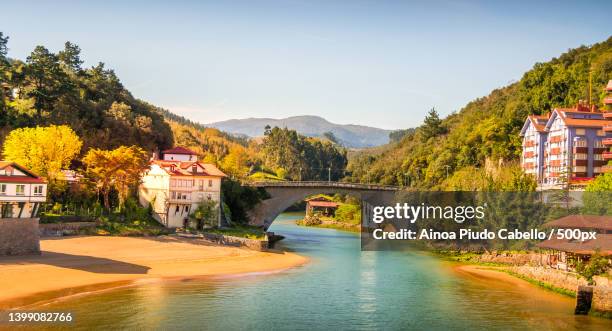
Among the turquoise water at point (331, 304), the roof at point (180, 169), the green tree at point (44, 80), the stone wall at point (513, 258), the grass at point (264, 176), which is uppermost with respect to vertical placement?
the green tree at point (44, 80)

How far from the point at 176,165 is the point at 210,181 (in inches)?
177

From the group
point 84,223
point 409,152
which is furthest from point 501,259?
point 409,152

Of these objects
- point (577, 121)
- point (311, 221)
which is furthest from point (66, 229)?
point (311, 221)

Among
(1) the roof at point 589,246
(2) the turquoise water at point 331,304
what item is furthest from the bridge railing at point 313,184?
(1) the roof at point 589,246

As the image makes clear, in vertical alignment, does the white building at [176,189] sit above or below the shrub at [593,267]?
above

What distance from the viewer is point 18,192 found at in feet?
197

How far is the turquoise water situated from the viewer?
4241cm

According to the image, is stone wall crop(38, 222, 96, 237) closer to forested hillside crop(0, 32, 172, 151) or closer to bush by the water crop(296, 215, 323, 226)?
forested hillside crop(0, 32, 172, 151)

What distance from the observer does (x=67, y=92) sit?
3979 inches

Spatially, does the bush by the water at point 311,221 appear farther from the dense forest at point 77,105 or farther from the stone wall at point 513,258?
the stone wall at point 513,258

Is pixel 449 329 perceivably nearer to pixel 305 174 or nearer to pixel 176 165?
pixel 176 165

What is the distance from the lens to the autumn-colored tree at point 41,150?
75.6 meters

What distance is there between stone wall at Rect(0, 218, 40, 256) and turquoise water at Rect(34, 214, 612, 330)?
13536mm

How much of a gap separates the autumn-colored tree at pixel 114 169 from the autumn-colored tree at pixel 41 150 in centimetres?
287
